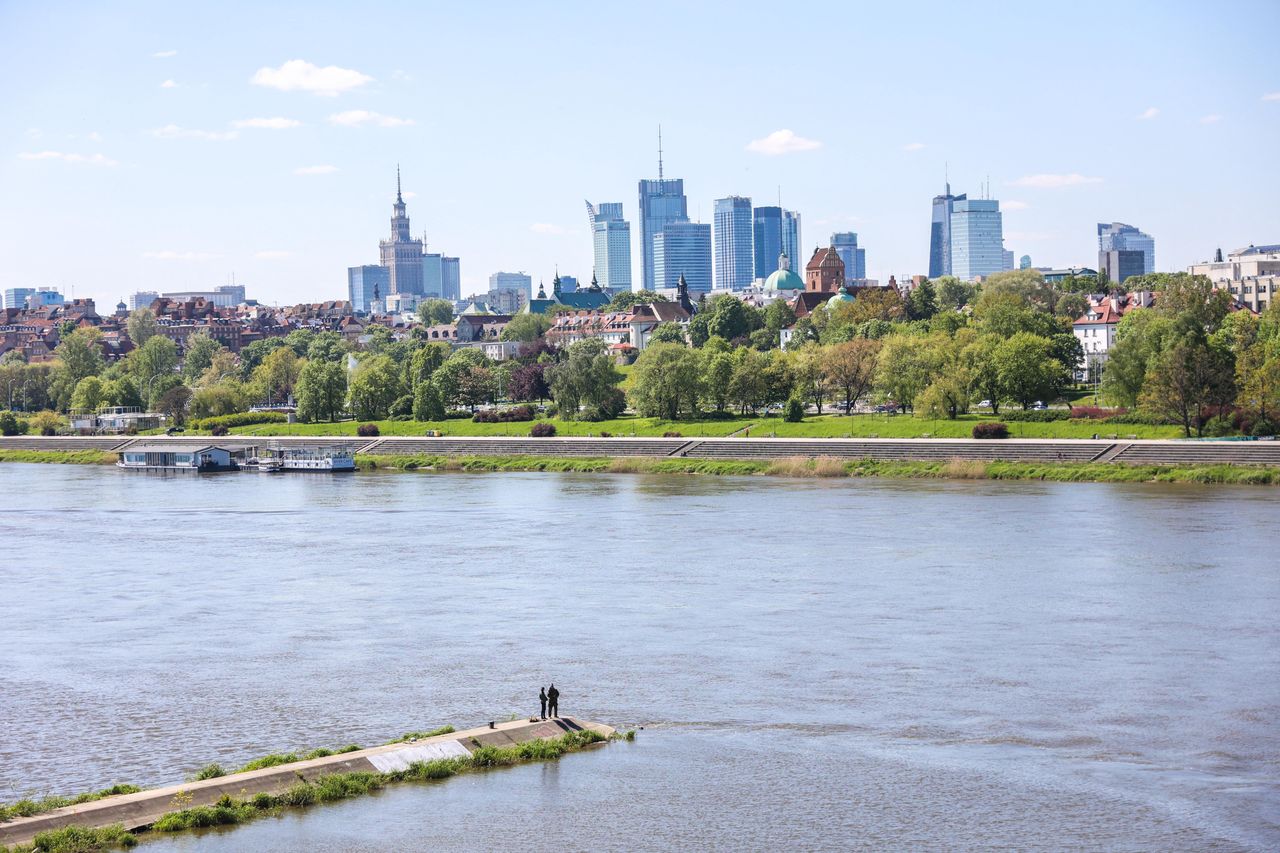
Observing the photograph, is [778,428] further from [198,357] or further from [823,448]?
[198,357]

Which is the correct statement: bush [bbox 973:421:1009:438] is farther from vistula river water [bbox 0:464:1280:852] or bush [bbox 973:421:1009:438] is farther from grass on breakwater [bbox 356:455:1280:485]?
vistula river water [bbox 0:464:1280:852]

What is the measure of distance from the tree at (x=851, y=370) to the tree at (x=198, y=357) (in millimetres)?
70099

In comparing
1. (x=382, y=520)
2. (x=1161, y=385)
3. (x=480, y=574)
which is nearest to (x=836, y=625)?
(x=480, y=574)

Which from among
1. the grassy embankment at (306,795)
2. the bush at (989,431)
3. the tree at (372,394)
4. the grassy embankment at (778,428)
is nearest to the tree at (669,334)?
the tree at (372,394)

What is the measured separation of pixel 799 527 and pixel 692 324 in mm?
96393

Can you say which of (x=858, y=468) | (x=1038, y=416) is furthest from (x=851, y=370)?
(x=858, y=468)

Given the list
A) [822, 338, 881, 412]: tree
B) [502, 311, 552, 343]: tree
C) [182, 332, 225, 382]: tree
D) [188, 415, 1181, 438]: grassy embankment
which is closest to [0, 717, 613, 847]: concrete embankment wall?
[188, 415, 1181, 438]: grassy embankment

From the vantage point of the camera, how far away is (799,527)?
48562 millimetres

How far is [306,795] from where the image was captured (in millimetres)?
21656

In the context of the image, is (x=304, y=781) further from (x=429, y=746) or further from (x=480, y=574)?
(x=480, y=574)

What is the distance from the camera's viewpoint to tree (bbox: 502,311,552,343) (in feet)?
566

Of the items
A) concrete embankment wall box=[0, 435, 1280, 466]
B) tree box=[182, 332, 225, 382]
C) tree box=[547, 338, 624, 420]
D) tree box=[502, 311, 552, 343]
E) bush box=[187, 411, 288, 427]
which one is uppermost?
tree box=[502, 311, 552, 343]

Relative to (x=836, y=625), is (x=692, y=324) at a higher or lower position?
higher

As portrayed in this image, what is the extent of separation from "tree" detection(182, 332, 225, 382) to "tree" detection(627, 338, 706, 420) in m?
64.5
